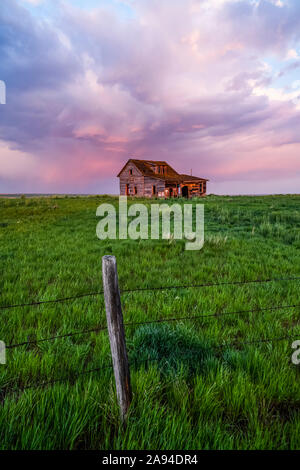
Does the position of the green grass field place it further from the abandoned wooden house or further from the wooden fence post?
the abandoned wooden house

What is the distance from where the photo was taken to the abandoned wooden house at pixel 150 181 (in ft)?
135

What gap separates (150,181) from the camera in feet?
136

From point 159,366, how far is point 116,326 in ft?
3.76


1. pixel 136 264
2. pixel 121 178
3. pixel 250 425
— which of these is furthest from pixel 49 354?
pixel 121 178

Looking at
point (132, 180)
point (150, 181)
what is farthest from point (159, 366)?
point (132, 180)

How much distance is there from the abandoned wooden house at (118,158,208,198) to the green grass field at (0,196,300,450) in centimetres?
3610

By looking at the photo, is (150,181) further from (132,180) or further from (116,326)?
(116,326)

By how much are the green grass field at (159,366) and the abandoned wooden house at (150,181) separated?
1421 inches

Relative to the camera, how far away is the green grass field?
73.9 inches

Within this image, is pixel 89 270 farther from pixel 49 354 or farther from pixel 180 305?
pixel 49 354

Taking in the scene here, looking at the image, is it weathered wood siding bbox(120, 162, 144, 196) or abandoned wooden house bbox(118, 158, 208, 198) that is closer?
abandoned wooden house bbox(118, 158, 208, 198)

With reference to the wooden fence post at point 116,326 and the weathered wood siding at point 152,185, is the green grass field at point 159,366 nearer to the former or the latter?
the wooden fence post at point 116,326

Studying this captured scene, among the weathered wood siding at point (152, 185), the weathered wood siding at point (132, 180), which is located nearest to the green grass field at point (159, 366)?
the weathered wood siding at point (152, 185)

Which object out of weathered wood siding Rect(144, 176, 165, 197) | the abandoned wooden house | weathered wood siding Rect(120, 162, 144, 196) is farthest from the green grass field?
weathered wood siding Rect(120, 162, 144, 196)
